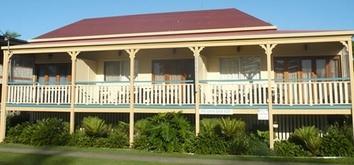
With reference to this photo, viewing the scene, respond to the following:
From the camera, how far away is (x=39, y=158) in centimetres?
1338

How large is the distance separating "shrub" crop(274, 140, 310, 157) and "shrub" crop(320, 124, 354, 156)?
0.74m

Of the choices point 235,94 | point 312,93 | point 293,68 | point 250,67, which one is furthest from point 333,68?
point 235,94

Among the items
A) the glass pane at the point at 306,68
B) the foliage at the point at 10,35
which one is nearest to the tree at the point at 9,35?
the foliage at the point at 10,35

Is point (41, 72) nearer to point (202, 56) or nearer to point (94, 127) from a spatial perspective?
point (94, 127)

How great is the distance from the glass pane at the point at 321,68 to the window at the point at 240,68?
9.16 feet

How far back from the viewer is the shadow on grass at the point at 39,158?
12539mm

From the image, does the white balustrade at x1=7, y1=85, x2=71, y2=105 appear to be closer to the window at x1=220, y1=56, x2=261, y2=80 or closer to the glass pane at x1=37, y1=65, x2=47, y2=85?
the glass pane at x1=37, y1=65, x2=47, y2=85

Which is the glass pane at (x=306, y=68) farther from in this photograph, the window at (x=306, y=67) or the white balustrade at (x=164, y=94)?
the white balustrade at (x=164, y=94)

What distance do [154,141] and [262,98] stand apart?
5.08m

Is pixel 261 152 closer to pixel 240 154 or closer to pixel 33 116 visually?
pixel 240 154

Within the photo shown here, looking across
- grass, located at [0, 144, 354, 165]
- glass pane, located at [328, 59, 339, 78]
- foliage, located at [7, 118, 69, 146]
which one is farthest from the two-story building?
grass, located at [0, 144, 354, 165]

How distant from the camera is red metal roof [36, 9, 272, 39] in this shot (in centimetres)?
2091

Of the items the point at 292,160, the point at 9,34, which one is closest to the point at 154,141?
the point at 292,160

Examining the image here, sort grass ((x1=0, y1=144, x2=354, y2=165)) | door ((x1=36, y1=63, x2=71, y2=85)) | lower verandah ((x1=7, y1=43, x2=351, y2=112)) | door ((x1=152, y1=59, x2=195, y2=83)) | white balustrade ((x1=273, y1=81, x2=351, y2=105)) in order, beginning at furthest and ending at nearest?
door ((x1=36, y1=63, x2=71, y2=85)), door ((x1=152, y1=59, x2=195, y2=83)), lower verandah ((x1=7, y1=43, x2=351, y2=112)), white balustrade ((x1=273, y1=81, x2=351, y2=105)), grass ((x1=0, y1=144, x2=354, y2=165))
